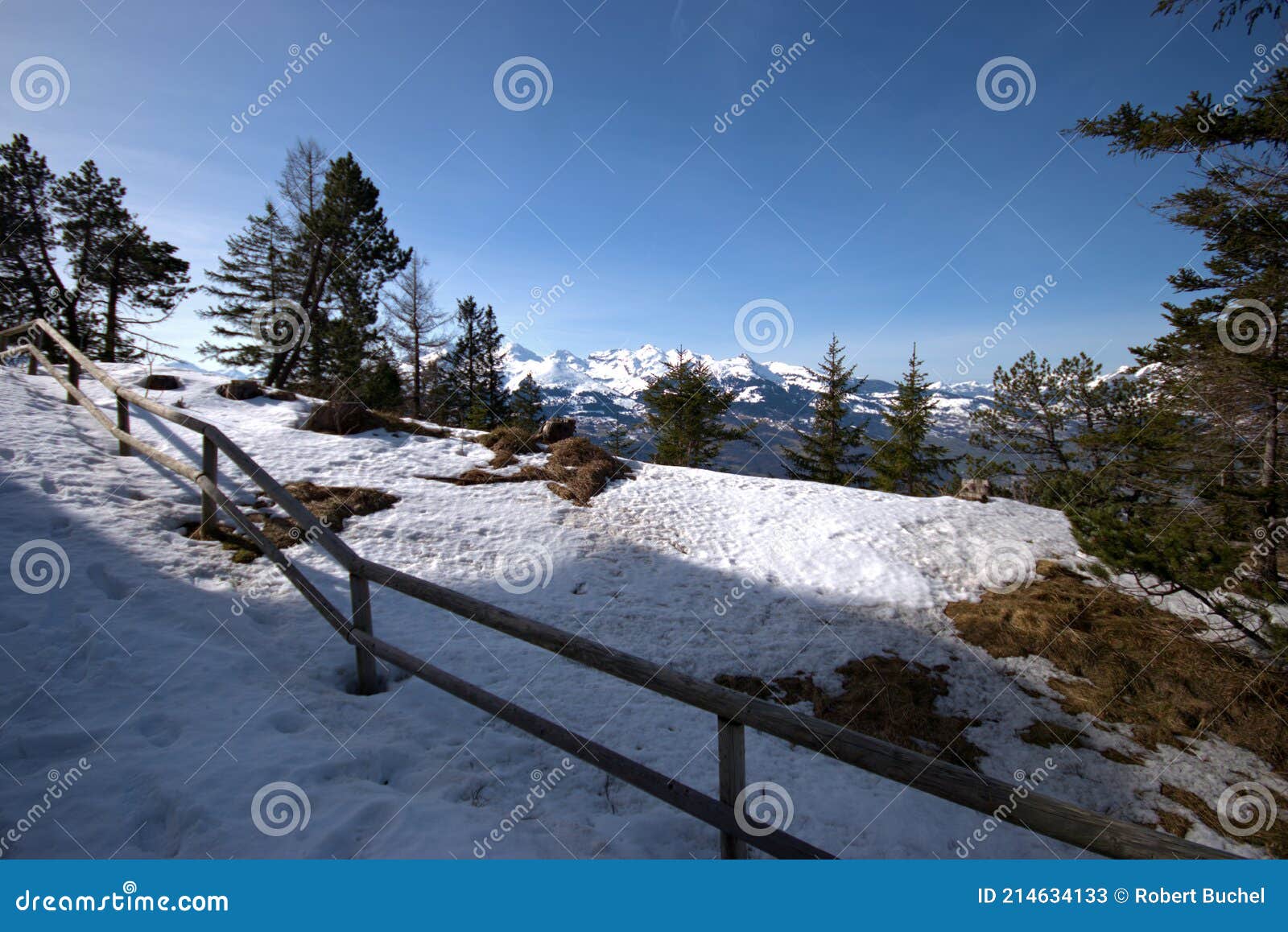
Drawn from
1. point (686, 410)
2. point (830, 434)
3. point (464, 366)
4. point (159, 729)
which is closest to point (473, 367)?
point (464, 366)

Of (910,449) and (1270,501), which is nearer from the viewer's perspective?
(1270,501)

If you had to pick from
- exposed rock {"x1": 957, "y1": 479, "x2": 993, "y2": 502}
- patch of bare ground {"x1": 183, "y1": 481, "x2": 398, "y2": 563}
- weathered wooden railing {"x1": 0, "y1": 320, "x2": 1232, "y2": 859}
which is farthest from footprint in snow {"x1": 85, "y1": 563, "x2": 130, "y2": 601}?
exposed rock {"x1": 957, "y1": 479, "x2": 993, "y2": 502}

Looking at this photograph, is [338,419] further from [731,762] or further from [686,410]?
[686,410]

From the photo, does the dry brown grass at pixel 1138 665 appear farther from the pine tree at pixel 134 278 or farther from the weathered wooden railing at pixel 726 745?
the pine tree at pixel 134 278

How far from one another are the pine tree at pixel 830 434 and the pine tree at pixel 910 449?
1451mm

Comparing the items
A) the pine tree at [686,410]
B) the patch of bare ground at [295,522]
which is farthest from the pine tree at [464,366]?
the patch of bare ground at [295,522]

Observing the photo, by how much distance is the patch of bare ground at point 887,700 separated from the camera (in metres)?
5.55

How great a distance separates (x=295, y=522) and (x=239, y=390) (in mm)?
10396

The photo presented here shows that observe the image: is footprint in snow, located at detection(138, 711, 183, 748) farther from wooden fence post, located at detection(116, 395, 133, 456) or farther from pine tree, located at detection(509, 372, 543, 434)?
pine tree, located at detection(509, 372, 543, 434)

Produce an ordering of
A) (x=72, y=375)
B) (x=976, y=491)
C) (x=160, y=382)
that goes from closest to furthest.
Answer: (x=72, y=375)
(x=976, y=491)
(x=160, y=382)

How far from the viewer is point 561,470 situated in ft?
41.1

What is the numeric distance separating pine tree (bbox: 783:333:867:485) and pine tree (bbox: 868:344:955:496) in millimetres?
1451

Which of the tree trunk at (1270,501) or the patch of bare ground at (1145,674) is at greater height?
the tree trunk at (1270,501)

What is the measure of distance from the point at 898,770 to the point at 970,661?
5954 millimetres
